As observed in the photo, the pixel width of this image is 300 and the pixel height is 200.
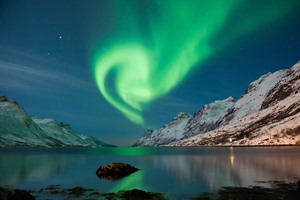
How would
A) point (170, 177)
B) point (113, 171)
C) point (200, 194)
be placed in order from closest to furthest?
point (200, 194)
point (170, 177)
point (113, 171)

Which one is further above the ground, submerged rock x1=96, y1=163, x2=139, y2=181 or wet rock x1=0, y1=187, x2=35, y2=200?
submerged rock x1=96, y1=163, x2=139, y2=181

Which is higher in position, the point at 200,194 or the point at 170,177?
the point at 170,177

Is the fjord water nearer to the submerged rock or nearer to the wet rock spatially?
the submerged rock

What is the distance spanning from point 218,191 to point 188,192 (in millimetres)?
4141

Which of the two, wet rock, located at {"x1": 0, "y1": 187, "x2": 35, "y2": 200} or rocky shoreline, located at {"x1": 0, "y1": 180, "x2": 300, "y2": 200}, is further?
rocky shoreline, located at {"x1": 0, "y1": 180, "x2": 300, "y2": 200}

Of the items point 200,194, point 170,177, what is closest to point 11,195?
point 200,194

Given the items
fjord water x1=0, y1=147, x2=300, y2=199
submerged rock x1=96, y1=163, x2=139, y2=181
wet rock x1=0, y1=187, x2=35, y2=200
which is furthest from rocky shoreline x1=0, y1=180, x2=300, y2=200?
submerged rock x1=96, y1=163, x2=139, y2=181

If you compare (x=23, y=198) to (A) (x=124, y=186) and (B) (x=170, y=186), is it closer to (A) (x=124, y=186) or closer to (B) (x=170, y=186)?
(A) (x=124, y=186)

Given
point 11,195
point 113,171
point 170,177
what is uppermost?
point 113,171

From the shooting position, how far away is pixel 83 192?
43094 millimetres

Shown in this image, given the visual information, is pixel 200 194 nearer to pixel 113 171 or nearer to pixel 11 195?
pixel 11 195

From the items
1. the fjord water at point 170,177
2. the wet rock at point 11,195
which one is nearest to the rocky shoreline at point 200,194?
the wet rock at point 11,195

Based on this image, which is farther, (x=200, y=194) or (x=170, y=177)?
(x=170, y=177)

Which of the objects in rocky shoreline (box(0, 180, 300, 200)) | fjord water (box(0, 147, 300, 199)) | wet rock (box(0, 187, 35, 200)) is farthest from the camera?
fjord water (box(0, 147, 300, 199))
